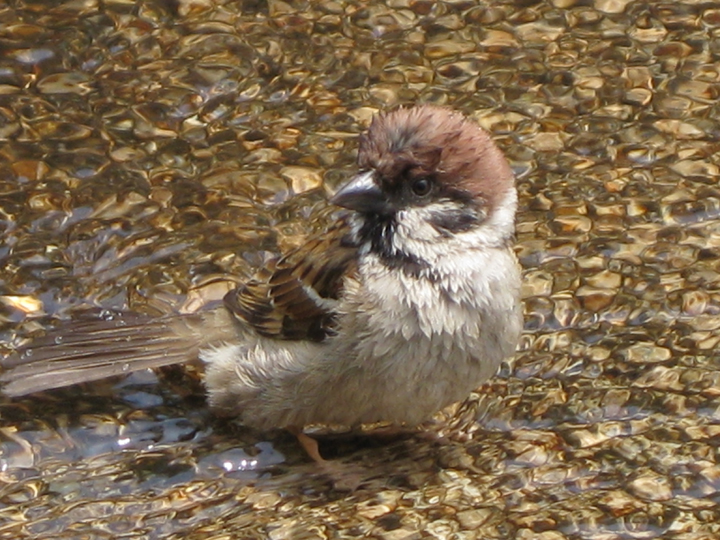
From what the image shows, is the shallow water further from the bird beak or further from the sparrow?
the bird beak

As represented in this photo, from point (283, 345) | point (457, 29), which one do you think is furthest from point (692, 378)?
point (457, 29)

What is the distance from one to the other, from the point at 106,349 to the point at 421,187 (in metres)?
1.10

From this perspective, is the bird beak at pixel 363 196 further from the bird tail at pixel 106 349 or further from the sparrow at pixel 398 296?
the bird tail at pixel 106 349

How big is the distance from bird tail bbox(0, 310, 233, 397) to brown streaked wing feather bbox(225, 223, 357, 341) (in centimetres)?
14

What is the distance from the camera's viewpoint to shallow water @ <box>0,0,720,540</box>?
373 cm

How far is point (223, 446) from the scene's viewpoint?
4062mm

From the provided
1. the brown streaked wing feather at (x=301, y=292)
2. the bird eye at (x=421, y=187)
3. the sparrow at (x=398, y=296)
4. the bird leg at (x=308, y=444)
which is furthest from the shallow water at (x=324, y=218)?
the bird eye at (x=421, y=187)

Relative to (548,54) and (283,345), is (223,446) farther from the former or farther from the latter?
(548,54)

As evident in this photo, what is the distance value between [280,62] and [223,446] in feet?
5.96

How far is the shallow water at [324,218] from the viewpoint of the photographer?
3.73 m

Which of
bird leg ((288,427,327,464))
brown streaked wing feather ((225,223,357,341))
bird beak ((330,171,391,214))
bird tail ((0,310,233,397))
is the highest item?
bird beak ((330,171,391,214))

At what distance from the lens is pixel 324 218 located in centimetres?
478

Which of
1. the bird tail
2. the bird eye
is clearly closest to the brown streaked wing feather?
the bird tail

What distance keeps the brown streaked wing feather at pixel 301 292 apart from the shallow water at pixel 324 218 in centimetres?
32
